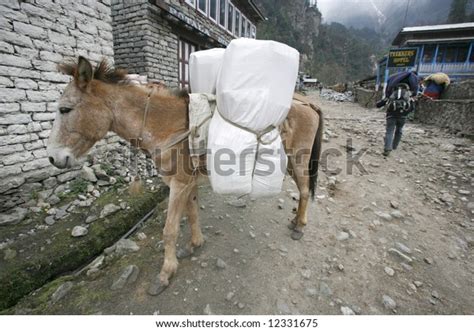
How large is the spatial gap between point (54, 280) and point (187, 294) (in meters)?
1.64

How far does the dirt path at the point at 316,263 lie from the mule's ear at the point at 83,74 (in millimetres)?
1920

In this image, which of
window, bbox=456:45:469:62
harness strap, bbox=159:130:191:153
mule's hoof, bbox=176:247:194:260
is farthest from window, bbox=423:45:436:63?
mule's hoof, bbox=176:247:194:260

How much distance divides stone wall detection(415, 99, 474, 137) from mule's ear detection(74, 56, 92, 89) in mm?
9701

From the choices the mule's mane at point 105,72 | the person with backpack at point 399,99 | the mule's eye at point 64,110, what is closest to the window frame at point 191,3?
the person with backpack at point 399,99

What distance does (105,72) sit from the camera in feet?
6.73

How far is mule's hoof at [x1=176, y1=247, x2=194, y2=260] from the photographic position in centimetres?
267

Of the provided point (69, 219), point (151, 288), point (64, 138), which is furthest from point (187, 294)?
point (69, 219)

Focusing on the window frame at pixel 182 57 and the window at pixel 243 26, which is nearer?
the window frame at pixel 182 57

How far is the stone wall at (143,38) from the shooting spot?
6738 mm

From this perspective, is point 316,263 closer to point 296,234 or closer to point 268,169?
point 296,234

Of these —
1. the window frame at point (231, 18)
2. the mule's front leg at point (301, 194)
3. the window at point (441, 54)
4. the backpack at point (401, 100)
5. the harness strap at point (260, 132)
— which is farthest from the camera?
the window at point (441, 54)

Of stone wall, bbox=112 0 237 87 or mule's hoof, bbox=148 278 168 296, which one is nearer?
mule's hoof, bbox=148 278 168 296

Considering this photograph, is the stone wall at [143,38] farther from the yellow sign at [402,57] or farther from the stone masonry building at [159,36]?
the yellow sign at [402,57]

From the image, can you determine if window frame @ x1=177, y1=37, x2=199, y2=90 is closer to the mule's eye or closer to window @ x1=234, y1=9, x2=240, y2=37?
window @ x1=234, y1=9, x2=240, y2=37
